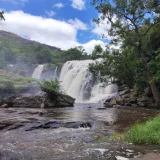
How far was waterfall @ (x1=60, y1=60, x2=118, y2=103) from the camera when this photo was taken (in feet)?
119

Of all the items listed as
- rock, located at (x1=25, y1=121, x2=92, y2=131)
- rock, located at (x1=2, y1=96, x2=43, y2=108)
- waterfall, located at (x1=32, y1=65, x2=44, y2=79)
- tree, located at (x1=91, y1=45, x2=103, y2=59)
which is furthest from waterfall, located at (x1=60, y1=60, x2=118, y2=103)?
rock, located at (x1=25, y1=121, x2=92, y2=131)

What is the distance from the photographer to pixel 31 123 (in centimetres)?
1162

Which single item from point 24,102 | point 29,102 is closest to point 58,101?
point 29,102

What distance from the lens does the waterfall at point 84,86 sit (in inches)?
1423

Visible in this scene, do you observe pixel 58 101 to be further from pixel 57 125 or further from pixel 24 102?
pixel 57 125

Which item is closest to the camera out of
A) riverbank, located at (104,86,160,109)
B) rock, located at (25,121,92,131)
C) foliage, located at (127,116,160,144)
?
foliage, located at (127,116,160,144)

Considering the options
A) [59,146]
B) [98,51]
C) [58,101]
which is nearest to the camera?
[59,146]

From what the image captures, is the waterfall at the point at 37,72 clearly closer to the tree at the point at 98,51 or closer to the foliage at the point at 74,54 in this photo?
the foliage at the point at 74,54

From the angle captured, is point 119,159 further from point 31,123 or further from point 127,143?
point 31,123

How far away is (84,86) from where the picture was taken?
39.2 meters

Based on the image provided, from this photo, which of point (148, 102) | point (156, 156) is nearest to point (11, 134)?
point (156, 156)

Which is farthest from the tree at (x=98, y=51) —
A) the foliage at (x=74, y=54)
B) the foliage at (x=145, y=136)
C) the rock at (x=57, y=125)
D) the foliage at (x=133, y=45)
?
the foliage at (x=74, y=54)

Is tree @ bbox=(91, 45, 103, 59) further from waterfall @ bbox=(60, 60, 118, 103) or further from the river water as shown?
the river water

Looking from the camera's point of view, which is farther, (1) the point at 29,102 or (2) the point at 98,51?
(2) the point at 98,51
